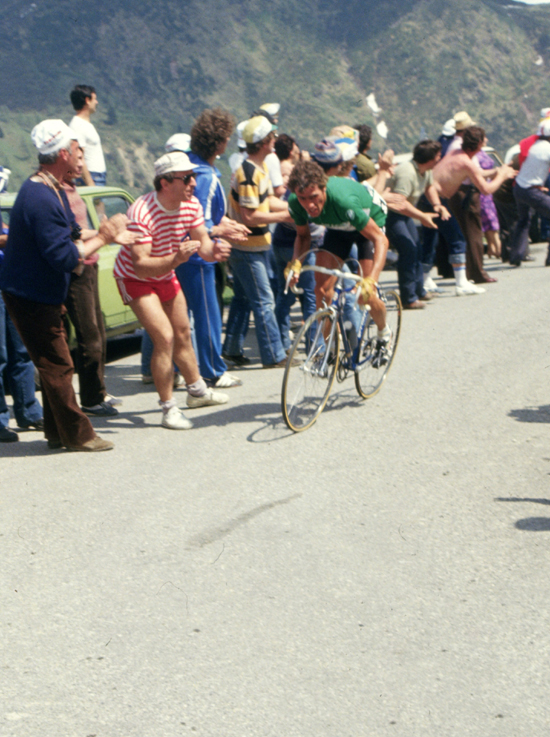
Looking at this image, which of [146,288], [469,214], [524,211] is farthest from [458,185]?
[146,288]

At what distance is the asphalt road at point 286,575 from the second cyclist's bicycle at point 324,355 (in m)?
0.20

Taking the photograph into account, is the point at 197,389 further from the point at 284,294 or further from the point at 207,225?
the point at 284,294

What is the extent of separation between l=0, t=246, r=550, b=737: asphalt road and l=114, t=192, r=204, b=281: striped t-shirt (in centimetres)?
117

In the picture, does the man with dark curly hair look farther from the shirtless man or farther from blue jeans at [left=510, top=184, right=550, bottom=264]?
blue jeans at [left=510, top=184, right=550, bottom=264]

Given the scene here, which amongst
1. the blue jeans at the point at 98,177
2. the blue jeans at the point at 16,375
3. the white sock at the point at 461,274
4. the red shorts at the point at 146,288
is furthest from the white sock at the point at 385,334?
the white sock at the point at 461,274

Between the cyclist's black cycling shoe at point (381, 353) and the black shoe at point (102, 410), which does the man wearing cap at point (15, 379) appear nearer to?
the black shoe at point (102, 410)

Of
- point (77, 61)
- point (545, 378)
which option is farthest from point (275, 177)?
point (77, 61)

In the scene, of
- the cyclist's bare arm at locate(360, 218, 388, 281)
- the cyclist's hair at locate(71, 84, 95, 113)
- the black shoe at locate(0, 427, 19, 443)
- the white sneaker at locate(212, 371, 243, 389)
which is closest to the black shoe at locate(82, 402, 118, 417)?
the black shoe at locate(0, 427, 19, 443)

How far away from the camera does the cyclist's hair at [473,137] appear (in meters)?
11.9

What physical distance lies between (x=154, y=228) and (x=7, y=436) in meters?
1.76

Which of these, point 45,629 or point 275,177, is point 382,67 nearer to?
point 275,177

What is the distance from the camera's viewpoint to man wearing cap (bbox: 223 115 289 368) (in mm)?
8211

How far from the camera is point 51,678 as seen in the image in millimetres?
3510

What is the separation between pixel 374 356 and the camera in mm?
7324
